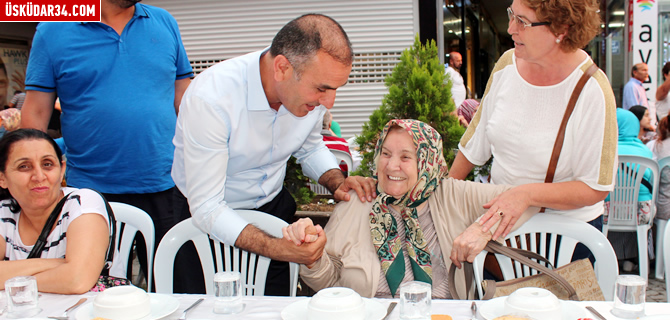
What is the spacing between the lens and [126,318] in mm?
1458

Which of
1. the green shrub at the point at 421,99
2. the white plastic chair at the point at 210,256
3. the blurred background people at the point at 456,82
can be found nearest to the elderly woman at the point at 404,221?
the white plastic chair at the point at 210,256

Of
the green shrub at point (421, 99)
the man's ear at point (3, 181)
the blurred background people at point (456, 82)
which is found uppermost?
the blurred background people at point (456, 82)

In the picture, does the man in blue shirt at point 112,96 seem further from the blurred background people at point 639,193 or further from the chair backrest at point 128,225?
the blurred background people at point 639,193

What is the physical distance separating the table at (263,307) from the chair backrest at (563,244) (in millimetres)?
390

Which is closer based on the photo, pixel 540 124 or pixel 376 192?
pixel 540 124

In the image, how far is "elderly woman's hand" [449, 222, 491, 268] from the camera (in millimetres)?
1976

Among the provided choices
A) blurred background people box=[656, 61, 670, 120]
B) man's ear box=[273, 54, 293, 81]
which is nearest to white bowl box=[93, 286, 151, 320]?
man's ear box=[273, 54, 293, 81]

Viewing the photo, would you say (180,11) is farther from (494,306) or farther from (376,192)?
(494,306)

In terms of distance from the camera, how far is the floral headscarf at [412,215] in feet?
7.02

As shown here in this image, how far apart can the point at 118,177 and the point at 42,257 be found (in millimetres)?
672

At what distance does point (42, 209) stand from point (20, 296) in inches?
25.2

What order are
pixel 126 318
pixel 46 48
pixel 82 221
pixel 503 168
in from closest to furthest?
pixel 126 318, pixel 82 221, pixel 503 168, pixel 46 48

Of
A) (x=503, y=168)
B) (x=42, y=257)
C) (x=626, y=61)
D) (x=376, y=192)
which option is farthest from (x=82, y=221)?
(x=626, y=61)

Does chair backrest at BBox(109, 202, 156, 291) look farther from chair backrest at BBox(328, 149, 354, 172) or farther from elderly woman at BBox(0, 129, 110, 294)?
chair backrest at BBox(328, 149, 354, 172)
